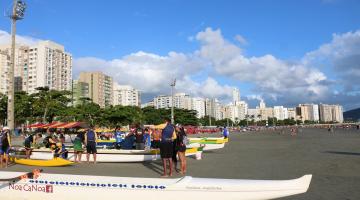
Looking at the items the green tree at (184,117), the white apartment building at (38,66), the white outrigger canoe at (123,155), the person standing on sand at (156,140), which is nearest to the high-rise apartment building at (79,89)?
the white apartment building at (38,66)

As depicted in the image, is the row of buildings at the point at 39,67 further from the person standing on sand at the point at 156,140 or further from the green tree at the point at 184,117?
the person standing on sand at the point at 156,140

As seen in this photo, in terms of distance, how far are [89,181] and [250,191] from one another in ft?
10.4

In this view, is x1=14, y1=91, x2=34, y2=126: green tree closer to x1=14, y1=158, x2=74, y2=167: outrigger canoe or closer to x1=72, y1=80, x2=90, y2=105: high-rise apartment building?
x1=14, y1=158, x2=74, y2=167: outrigger canoe

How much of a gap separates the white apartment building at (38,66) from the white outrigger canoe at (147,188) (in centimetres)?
12748

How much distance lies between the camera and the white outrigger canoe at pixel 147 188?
6363 mm

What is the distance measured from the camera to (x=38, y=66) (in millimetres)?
126000

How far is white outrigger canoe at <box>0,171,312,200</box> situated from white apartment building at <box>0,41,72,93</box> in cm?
12748

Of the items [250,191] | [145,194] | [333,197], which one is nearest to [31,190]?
[145,194]

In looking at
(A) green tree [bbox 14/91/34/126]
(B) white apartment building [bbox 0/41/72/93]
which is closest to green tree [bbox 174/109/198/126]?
(B) white apartment building [bbox 0/41/72/93]

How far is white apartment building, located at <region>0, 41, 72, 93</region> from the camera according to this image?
12600 centimetres

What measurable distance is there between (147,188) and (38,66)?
130532 mm

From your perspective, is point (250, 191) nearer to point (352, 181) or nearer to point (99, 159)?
point (352, 181)

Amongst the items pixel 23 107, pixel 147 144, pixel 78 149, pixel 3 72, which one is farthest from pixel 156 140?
pixel 3 72

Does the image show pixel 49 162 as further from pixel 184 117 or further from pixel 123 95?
pixel 123 95
